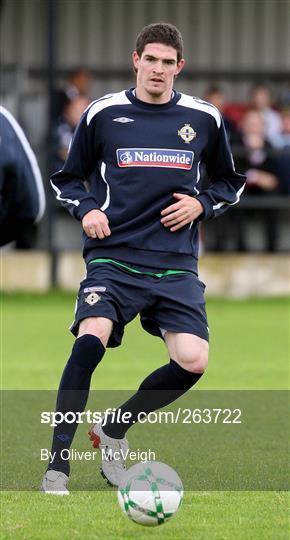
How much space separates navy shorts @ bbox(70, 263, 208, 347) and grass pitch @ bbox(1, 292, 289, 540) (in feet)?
2.72

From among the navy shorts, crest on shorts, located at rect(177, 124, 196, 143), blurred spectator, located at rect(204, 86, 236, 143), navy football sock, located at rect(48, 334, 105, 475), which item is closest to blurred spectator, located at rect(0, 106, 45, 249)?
navy football sock, located at rect(48, 334, 105, 475)

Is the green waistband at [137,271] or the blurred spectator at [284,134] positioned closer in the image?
the green waistband at [137,271]

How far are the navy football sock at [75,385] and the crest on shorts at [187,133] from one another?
45.3 inches

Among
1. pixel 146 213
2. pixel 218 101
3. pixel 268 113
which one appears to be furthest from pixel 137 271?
pixel 268 113

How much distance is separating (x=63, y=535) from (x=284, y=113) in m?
13.0

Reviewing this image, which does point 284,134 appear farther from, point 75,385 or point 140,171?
point 75,385

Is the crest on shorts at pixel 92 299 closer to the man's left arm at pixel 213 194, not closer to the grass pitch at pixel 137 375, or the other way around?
the man's left arm at pixel 213 194

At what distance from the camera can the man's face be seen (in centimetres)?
658

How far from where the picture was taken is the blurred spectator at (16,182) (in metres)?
4.25

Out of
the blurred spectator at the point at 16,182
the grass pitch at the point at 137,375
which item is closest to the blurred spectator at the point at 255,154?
the grass pitch at the point at 137,375

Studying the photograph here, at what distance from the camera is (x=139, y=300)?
21.4ft

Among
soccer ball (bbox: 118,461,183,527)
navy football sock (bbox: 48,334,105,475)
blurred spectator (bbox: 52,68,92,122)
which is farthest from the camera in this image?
blurred spectator (bbox: 52,68,92,122)

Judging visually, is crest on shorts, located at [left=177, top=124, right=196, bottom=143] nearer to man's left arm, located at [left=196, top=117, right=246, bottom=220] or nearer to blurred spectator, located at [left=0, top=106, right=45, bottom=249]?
man's left arm, located at [left=196, top=117, right=246, bottom=220]

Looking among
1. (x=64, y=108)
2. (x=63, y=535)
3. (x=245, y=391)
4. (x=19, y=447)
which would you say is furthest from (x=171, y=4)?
(x=63, y=535)
